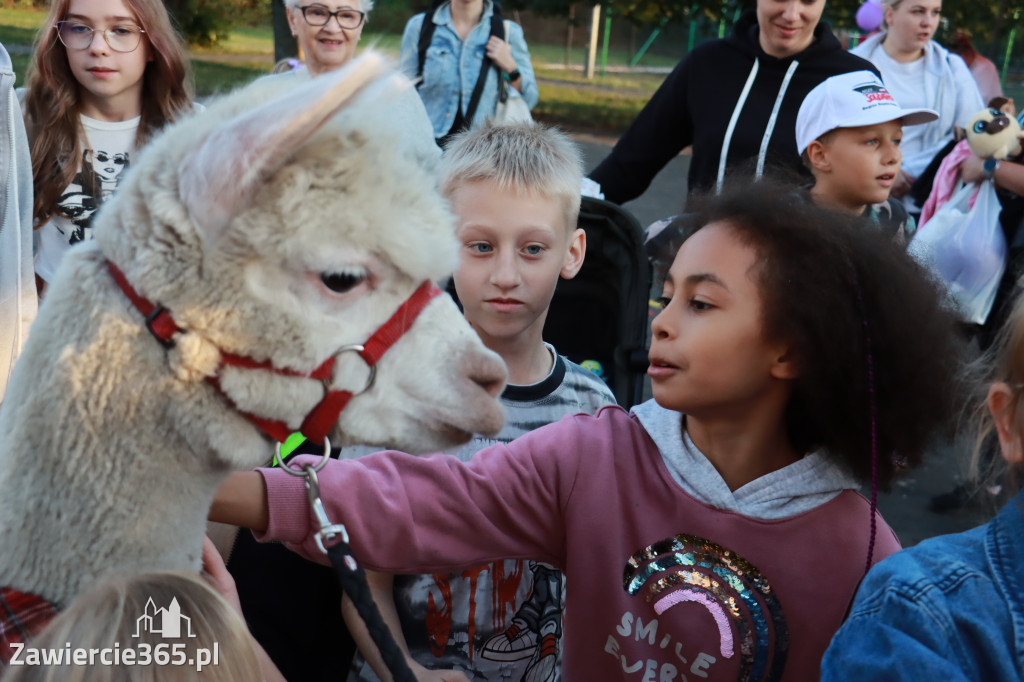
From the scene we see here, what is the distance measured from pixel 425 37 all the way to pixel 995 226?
142 inches

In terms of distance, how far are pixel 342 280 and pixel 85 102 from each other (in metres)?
2.16

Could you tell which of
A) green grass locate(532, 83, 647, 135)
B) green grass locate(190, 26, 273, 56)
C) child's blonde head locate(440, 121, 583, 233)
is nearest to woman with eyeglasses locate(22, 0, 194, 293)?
child's blonde head locate(440, 121, 583, 233)

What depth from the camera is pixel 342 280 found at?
1.45 m

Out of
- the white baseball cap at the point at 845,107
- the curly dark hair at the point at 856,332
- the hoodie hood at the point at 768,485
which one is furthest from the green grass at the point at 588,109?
the hoodie hood at the point at 768,485

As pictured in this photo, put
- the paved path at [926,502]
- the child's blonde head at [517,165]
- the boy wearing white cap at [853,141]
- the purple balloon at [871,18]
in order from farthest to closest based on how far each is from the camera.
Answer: the purple balloon at [871,18] → the paved path at [926,502] → the boy wearing white cap at [853,141] → the child's blonde head at [517,165]

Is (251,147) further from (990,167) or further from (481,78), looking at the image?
(481,78)

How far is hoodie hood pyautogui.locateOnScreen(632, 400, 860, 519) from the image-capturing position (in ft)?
5.47

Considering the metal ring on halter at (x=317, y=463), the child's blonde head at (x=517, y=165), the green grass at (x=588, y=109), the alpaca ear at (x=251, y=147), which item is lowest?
the green grass at (x=588, y=109)

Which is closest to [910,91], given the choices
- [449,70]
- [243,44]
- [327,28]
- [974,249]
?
[974,249]

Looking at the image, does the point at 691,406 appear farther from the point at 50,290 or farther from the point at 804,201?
the point at 50,290

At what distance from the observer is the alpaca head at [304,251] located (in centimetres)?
131

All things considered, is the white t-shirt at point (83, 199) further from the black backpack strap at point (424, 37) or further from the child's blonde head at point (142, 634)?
the black backpack strap at point (424, 37)

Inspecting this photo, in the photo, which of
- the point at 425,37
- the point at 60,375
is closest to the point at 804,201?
the point at 60,375

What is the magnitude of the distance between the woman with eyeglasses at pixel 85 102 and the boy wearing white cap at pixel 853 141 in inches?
86.6
